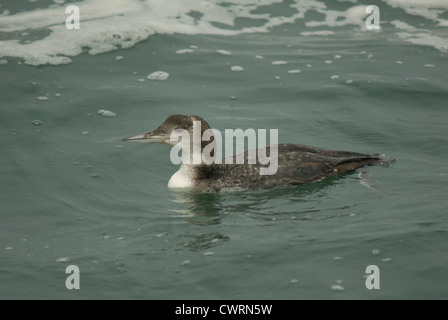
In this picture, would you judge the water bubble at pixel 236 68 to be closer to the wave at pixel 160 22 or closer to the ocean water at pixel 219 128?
the ocean water at pixel 219 128

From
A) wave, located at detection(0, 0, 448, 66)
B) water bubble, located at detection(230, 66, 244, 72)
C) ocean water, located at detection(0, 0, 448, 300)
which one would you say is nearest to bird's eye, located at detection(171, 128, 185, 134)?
ocean water, located at detection(0, 0, 448, 300)

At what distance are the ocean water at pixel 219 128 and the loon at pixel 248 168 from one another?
16 centimetres

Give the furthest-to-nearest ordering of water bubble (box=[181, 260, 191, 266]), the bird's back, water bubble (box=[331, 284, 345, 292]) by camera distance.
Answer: the bird's back
water bubble (box=[181, 260, 191, 266])
water bubble (box=[331, 284, 345, 292])

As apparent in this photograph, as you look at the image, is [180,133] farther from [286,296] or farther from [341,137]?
[286,296]

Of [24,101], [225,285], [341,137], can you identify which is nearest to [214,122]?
[341,137]

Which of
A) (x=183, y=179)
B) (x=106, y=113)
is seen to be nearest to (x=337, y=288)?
(x=183, y=179)

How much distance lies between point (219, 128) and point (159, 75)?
2.18 meters

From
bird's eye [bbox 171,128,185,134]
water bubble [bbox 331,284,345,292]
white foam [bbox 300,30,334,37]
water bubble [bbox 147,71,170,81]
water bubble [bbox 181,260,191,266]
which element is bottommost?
water bubble [bbox 331,284,345,292]

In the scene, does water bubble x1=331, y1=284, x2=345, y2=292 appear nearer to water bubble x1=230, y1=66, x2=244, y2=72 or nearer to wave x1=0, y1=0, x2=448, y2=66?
water bubble x1=230, y1=66, x2=244, y2=72

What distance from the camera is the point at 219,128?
9.77m

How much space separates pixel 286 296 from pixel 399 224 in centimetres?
170

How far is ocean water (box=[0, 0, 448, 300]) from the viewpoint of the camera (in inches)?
233

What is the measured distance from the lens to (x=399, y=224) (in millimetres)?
6637

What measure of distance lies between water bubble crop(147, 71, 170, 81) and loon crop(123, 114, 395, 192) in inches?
132
